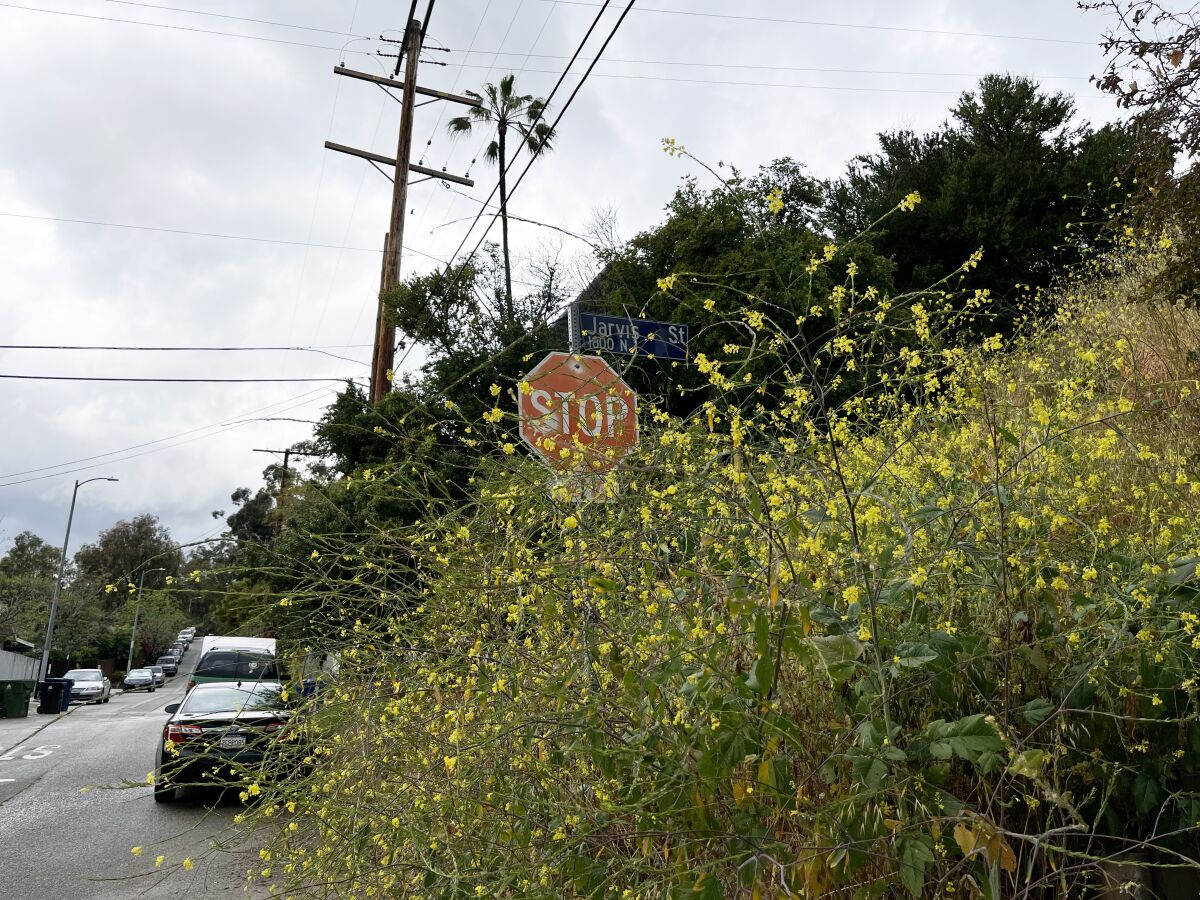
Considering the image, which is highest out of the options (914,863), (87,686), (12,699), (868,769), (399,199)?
(399,199)

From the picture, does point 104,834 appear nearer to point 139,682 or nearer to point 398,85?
point 398,85

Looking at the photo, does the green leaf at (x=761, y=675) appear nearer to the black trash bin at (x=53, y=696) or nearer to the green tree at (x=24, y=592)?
the black trash bin at (x=53, y=696)

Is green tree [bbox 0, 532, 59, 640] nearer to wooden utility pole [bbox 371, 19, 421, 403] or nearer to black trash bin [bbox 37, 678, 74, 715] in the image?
black trash bin [bbox 37, 678, 74, 715]

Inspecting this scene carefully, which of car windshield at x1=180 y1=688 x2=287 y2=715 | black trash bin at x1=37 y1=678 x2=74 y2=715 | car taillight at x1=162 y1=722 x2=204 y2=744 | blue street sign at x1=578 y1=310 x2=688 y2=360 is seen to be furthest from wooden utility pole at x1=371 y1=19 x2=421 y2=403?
black trash bin at x1=37 y1=678 x2=74 y2=715

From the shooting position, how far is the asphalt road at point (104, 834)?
606cm

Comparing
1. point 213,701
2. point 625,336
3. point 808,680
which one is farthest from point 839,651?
point 213,701

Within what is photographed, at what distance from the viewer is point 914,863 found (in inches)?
82.7

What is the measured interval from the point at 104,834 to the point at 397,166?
41.4 feet

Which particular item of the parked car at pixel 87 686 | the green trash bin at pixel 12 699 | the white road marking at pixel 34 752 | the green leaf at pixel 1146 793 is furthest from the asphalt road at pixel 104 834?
the parked car at pixel 87 686

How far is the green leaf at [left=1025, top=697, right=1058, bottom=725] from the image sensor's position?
7.71 ft

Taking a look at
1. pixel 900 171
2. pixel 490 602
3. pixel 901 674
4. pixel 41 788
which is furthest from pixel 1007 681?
pixel 900 171

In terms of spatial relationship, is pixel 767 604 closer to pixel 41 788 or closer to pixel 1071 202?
pixel 41 788

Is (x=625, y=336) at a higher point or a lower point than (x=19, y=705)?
higher

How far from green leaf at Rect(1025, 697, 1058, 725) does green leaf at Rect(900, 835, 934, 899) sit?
448mm
